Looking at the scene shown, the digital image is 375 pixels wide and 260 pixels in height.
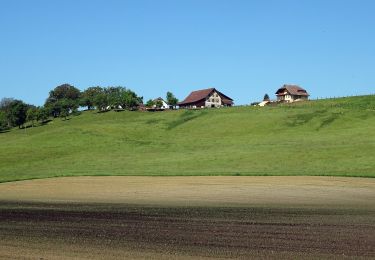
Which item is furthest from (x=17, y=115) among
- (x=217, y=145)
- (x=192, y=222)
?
(x=192, y=222)

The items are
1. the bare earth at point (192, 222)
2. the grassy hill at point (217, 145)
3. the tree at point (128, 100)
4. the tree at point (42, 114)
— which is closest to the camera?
the bare earth at point (192, 222)

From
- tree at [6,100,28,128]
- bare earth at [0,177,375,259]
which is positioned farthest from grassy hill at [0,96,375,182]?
tree at [6,100,28,128]

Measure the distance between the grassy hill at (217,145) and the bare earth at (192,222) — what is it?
49.6ft

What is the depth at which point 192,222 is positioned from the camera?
69.5 feet

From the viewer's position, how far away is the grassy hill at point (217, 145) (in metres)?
55.3

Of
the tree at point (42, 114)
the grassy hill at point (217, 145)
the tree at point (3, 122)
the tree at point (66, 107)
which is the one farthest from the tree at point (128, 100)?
the grassy hill at point (217, 145)

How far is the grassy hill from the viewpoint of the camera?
181 ft

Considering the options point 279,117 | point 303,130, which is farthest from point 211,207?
point 279,117

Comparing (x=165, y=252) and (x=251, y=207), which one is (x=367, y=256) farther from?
(x=251, y=207)

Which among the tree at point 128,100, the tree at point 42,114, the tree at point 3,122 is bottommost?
the tree at point 3,122

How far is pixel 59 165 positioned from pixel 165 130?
39.7m

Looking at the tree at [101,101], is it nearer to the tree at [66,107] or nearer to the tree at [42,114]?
the tree at [66,107]

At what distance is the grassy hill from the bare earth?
15.1m

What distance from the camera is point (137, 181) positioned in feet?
152
